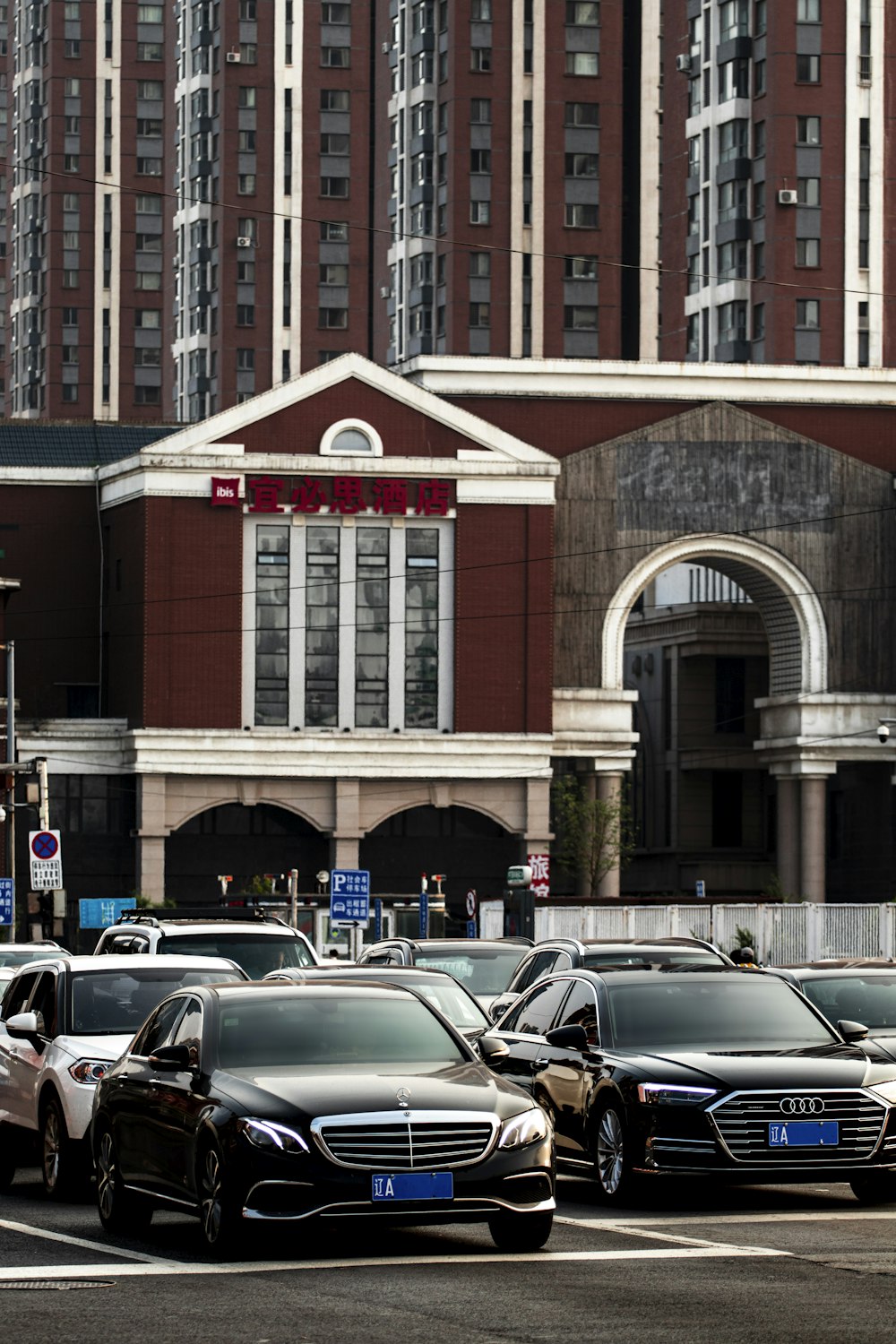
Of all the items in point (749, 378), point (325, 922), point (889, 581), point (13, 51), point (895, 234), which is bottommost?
point (325, 922)

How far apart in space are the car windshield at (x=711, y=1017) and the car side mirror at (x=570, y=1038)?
294 mm

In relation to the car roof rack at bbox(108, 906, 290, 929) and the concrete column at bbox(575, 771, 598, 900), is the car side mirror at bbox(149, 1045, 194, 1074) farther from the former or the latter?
the concrete column at bbox(575, 771, 598, 900)

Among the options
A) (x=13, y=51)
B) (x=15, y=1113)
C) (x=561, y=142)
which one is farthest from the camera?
(x=13, y=51)

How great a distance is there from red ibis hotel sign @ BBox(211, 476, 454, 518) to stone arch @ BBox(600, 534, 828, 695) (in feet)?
21.5

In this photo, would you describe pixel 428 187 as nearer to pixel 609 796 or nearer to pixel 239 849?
pixel 609 796

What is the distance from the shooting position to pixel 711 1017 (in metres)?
17.3

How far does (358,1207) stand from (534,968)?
992 cm

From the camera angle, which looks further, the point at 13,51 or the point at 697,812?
the point at 13,51

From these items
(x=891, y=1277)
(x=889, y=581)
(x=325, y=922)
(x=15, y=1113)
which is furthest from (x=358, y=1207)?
(x=889, y=581)

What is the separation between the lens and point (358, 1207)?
42.9ft

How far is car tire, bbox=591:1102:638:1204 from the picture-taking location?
53.6 ft

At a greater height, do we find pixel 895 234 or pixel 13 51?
pixel 13 51

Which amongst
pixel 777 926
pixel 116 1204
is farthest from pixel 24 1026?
pixel 777 926

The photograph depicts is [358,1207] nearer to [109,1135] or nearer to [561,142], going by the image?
[109,1135]
